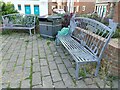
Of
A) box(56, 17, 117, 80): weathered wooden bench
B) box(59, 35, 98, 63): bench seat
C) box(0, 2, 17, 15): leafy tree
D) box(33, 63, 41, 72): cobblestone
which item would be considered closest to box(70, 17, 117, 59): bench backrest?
box(56, 17, 117, 80): weathered wooden bench

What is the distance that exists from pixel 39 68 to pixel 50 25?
2668mm

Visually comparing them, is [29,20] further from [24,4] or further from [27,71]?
[24,4]

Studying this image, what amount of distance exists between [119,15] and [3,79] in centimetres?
478

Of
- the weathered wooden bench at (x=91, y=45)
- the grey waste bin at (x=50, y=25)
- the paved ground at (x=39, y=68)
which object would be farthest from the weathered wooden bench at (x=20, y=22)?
the weathered wooden bench at (x=91, y=45)

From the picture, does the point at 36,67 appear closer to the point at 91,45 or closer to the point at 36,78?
the point at 36,78

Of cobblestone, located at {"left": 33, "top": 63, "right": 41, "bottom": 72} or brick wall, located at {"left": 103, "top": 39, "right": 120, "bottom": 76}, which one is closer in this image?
brick wall, located at {"left": 103, "top": 39, "right": 120, "bottom": 76}

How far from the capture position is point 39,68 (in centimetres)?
350

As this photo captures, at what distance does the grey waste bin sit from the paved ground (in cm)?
80

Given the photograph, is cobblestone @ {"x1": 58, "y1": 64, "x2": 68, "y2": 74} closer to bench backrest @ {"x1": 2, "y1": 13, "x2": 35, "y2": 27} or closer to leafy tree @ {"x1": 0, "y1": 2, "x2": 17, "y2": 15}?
bench backrest @ {"x1": 2, "y1": 13, "x2": 35, "y2": 27}

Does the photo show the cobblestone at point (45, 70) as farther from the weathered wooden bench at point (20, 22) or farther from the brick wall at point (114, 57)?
the weathered wooden bench at point (20, 22)

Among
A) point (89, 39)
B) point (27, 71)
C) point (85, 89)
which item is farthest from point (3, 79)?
point (89, 39)

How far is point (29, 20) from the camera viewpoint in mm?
7066

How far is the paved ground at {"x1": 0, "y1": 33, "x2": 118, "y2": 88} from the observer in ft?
9.49

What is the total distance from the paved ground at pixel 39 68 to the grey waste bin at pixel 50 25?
0.80 meters
